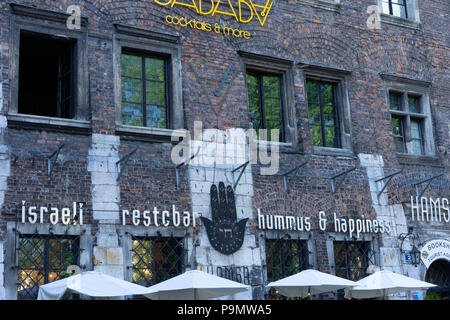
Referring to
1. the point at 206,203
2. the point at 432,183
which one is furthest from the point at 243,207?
the point at 432,183

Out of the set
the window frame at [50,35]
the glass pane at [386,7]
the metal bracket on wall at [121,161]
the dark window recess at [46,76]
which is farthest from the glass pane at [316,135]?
the dark window recess at [46,76]

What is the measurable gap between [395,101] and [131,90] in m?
6.72

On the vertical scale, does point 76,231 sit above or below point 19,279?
above

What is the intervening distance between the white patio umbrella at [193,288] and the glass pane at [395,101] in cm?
732

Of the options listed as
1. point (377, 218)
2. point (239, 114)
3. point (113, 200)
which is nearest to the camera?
point (113, 200)

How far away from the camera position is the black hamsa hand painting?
12.6 meters

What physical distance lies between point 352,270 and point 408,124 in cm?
400

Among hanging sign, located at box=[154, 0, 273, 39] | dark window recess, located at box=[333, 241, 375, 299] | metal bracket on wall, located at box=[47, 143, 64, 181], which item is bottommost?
dark window recess, located at box=[333, 241, 375, 299]

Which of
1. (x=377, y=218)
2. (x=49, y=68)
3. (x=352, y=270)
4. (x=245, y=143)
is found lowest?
(x=352, y=270)

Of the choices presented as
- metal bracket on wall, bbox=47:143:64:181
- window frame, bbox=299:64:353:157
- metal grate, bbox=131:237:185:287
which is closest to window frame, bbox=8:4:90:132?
metal bracket on wall, bbox=47:143:64:181

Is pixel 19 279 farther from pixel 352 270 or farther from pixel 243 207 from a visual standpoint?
pixel 352 270

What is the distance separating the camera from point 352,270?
46.7 ft

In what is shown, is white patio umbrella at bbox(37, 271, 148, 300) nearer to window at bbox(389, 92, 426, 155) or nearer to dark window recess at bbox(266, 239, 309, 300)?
dark window recess at bbox(266, 239, 309, 300)

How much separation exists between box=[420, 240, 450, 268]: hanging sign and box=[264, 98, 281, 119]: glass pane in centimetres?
439
